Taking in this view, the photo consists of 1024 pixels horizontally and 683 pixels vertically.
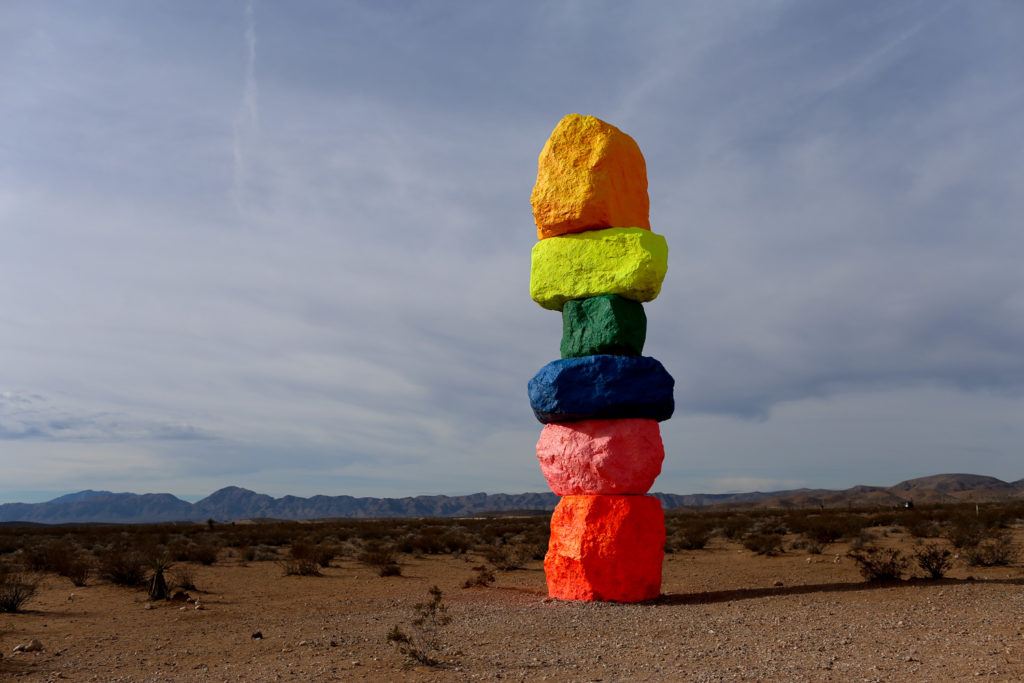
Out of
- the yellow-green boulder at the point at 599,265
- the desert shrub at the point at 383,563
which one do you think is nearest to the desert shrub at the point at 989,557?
the yellow-green boulder at the point at 599,265

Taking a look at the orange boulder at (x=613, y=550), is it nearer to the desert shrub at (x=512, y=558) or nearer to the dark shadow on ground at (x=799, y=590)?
the dark shadow on ground at (x=799, y=590)

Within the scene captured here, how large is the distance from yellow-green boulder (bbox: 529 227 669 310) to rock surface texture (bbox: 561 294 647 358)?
4.7 inches

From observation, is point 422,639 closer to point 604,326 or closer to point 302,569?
point 604,326

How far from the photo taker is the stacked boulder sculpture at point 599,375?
984cm

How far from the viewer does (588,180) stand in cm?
1055

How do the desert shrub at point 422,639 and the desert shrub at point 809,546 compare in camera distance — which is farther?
the desert shrub at point 809,546

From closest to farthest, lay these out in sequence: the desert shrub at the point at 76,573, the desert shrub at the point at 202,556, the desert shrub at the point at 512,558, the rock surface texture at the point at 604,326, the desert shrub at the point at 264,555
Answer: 1. the rock surface texture at the point at 604,326
2. the desert shrub at the point at 76,573
3. the desert shrub at the point at 512,558
4. the desert shrub at the point at 202,556
5. the desert shrub at the point at 264,555

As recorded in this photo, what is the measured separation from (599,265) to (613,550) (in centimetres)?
366

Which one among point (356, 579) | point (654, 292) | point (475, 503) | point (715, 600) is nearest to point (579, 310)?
point (654, 292)

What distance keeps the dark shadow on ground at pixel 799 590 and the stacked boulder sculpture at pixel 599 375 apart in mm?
585

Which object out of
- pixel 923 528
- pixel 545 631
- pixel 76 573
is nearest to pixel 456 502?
pixel 923 528

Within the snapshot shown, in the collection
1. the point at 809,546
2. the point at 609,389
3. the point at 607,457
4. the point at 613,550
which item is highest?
the point at 609,389

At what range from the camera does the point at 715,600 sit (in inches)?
393

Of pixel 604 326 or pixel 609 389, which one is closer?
pixel 609 389
